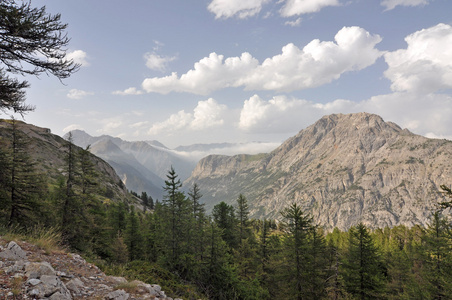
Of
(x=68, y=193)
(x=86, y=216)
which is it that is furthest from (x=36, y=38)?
(x=86, y=216)

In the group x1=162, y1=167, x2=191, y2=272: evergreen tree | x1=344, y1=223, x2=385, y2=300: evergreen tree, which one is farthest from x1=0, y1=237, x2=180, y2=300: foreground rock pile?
x1=344, y1=223, x2=385, y2=300: evergreen tree

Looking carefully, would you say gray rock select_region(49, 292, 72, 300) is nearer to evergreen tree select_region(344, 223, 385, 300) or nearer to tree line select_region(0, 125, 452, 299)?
tree line select_region(0, 125, 452, 299)

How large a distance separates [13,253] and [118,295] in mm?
3752

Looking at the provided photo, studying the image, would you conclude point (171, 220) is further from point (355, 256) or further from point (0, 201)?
point (355, 256)

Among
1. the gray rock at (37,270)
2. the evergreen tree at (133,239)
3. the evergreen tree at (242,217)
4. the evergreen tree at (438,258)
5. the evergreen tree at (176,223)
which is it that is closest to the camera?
the gray rock at (37,270)

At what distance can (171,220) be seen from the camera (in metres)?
26.1

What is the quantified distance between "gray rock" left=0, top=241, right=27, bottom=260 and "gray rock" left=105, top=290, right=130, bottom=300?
325 centimetres

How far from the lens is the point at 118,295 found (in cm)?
683

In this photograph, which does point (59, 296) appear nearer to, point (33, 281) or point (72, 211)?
point (33, 281)

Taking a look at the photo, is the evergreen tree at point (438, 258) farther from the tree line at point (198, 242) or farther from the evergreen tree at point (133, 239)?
the evergreen tree at point (133, 239)

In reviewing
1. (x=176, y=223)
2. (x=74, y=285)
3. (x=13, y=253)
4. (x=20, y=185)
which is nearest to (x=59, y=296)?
(x=74, y=285)

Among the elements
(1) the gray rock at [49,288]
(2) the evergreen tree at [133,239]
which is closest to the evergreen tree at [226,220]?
(2) the evergreen tree at [133,239]

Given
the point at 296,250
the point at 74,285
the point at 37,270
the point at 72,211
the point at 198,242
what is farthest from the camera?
the point at 198,242

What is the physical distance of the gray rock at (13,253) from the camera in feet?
22.0
